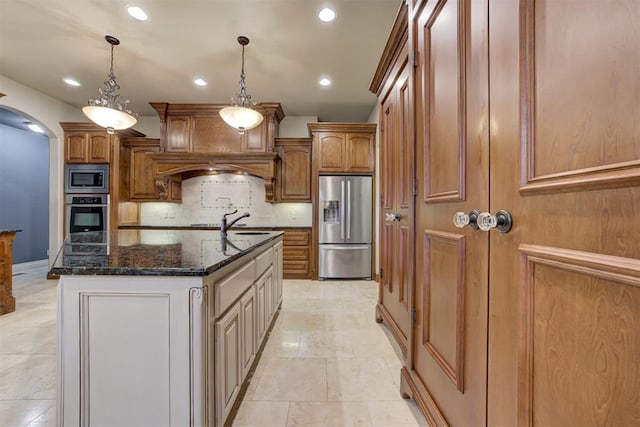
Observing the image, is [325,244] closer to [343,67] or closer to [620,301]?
[343,67]

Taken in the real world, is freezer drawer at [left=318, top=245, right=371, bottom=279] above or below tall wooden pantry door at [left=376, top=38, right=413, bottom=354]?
below

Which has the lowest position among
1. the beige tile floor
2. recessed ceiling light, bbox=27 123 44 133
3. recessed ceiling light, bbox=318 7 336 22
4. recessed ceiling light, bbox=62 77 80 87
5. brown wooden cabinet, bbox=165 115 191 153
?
the beige tile floor

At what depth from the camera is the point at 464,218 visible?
94 cm

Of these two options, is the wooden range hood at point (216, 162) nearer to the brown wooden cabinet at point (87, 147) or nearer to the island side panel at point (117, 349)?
the brown wooden cabinet at point (87, 147)

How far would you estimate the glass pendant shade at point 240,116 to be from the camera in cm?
270

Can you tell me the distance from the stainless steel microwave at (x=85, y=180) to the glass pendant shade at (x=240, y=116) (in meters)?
3.01

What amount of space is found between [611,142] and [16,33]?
4.61 meters

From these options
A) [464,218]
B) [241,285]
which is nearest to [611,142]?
[464,218]

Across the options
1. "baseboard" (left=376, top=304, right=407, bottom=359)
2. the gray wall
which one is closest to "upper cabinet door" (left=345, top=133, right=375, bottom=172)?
"baseboard" (left=376, top=304, right=407, bottom=359)

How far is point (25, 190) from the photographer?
17.9ft

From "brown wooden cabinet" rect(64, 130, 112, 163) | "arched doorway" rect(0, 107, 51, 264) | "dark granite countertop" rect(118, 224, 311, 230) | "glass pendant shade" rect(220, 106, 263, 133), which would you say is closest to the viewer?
"glass pendant shade" rect(220, 106, 263, 133)

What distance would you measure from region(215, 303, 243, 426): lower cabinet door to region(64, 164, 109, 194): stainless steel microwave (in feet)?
14.3

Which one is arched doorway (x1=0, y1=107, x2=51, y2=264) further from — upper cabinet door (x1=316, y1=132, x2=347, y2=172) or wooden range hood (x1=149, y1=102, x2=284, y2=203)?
upper cabinet door (x1=316, y1=132, x2=347, y2=172)

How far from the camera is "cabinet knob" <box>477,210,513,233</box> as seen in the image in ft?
2.52
